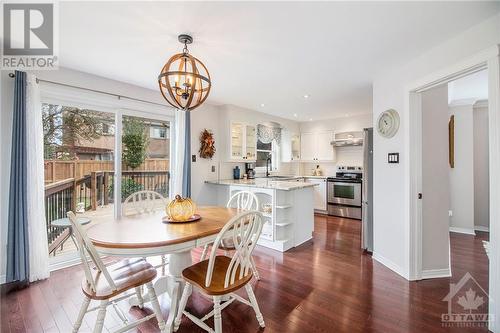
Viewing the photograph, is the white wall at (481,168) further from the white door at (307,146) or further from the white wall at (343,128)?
the white door at (307,146)

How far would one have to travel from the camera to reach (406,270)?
2527 mm

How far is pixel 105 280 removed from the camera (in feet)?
5.39

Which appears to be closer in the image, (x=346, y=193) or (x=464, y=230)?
(x=464, y=230)

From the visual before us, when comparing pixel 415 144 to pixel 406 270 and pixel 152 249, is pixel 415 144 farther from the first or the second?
pixel 152 249

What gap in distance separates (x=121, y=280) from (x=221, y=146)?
3252mm

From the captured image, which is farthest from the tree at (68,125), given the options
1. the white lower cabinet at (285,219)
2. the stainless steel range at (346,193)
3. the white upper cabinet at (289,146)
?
the stainless steel range at (346,193)

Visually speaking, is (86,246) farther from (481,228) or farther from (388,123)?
(481,228)

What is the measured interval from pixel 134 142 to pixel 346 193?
4.43 metres

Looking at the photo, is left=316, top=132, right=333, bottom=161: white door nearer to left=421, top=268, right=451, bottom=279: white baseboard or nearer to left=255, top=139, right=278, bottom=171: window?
left=255, top=139, right=278, bottom=171: window

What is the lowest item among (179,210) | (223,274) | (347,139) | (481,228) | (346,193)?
(481,228)

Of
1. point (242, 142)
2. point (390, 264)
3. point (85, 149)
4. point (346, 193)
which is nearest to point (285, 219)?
point (390, 264)

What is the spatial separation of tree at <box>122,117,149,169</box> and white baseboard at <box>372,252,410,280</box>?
3681 millimetres

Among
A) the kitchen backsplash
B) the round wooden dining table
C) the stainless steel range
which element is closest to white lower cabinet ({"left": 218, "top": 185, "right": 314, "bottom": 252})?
the kitchen backsplash

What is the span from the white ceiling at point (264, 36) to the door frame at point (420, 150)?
33 centimetres
